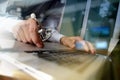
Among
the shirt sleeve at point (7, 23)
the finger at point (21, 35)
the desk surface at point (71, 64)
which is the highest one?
the shirt sleeve at point (7, 23)

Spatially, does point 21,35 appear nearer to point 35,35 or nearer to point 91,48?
point 35,35

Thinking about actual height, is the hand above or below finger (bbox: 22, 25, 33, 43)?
below

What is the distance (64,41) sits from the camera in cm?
82

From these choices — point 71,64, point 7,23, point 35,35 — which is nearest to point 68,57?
point 71,64

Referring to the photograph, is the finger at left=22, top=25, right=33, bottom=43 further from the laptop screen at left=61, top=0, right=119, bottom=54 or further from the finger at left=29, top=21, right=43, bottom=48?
the laptop screen at left=61, top=0, right=119, bottom=54

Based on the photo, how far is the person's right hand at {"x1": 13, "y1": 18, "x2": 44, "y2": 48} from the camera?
2.60ft

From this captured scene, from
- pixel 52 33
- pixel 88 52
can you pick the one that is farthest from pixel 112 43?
pixel 52 33

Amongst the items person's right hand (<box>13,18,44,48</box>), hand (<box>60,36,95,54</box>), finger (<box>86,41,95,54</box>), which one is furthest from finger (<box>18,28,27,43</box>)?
finger (<box>86,41,95,54</box>)

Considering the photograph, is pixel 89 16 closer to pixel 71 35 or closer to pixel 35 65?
pixel 71 35

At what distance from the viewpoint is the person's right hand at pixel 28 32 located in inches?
31.2

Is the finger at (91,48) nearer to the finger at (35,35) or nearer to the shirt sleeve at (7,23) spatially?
the finger at (35,35)

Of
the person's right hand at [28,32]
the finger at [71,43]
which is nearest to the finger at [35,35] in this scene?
the person's right hand at [28,32]

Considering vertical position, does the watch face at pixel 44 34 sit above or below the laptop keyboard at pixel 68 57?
above

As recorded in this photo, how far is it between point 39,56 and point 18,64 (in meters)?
0.09
